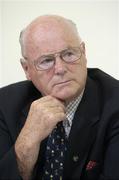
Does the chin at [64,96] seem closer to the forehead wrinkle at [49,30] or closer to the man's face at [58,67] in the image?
the man's face at [58,67]

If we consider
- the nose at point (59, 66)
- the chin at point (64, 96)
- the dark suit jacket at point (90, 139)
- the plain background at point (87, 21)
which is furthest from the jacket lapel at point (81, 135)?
the plain background at point (87, 21)

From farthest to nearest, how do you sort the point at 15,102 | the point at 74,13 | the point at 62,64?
1. the point at 74,13
2. the point at 15,102
3. the point at 62,64

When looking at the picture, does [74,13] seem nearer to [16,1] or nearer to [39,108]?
[16,1]

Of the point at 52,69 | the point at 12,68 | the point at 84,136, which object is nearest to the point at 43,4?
the point at 12,68

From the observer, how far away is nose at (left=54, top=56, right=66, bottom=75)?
4.22 feet

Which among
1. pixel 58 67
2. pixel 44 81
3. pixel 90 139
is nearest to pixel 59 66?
pixel 58 67

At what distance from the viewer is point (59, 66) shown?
130 centimetres

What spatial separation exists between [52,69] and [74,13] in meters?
1.19

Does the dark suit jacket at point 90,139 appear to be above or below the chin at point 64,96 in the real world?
below

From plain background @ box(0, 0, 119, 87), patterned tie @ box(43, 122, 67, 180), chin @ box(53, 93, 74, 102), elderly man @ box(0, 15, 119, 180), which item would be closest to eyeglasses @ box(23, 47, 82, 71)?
elderly man @ box(0, 15, 119, 180)

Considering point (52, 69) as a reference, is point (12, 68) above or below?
below

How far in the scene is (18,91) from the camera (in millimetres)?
1597

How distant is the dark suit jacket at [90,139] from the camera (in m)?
1.28

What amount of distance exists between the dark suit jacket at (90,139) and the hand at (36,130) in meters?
0.05
